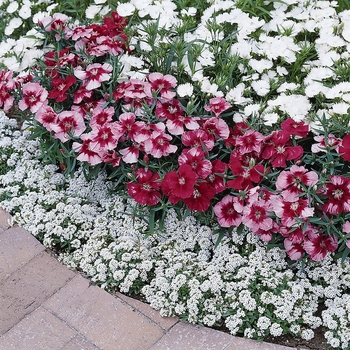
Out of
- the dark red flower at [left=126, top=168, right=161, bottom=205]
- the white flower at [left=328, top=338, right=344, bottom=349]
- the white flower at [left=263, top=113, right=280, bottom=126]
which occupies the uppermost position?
the white flower at [left=263, top=113, right=280, bottom=126]

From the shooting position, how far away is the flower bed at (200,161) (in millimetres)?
2406

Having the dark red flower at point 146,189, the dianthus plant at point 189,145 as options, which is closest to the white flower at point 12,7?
the dianthus plant at point 189,145

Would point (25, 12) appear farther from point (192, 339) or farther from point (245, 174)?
point (192, 339)

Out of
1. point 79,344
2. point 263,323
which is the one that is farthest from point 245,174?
point 79,344

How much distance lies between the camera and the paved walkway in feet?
7.47

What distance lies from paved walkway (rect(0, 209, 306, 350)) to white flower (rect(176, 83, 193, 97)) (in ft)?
3.00

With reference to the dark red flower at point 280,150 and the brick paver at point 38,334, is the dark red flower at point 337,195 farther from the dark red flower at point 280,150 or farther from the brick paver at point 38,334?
the brick paver at point 38,334

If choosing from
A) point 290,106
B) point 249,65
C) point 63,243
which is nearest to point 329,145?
point 290,106

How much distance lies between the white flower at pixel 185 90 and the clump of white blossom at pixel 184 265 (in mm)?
550

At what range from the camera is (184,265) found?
2.53m

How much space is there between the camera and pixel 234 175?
252 centimetres

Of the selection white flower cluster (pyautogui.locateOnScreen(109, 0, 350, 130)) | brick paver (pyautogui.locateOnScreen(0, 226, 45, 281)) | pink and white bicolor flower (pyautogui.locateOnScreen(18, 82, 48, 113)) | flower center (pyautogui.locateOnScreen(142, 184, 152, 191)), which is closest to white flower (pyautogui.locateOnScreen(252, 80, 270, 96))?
white flower cluster (pyautogui.locateOnScreen(109, 0, 350, 130))

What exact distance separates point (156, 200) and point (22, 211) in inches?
26.8

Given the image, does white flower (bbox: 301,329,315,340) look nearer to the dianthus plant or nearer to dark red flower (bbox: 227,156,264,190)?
the dianthus plant
